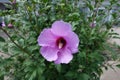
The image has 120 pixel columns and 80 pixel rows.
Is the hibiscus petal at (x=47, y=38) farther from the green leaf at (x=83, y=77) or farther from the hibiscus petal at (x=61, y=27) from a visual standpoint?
the green leaf at (x=83, y=77)

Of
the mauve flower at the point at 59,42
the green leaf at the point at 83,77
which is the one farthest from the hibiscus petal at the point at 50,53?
the green leaf at the point at 83,77

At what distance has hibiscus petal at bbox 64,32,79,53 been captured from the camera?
0.81 meters

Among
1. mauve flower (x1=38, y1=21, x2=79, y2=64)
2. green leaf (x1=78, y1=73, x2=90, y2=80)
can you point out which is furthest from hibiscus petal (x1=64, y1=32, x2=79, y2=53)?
green leaf (x1=78, y1=73, x2=90, y2=80)

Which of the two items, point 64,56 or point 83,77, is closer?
point 64,56

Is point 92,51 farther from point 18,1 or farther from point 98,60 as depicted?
point 18,1

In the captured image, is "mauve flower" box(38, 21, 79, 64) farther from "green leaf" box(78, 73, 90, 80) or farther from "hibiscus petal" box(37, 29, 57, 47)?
"green leaf" box(78, 73, 90, 80)

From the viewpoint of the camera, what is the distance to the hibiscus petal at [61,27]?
0.81m

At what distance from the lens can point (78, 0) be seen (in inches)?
62.2

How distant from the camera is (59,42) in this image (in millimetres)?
857

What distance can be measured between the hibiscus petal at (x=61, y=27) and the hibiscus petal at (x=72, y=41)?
0.02 meters

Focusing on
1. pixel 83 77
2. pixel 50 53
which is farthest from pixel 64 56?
pixel 83 77

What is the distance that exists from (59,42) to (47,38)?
5 cm

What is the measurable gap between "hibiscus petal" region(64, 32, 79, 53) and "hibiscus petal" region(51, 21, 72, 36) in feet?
0.05

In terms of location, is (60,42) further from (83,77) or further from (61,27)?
(83,77)
